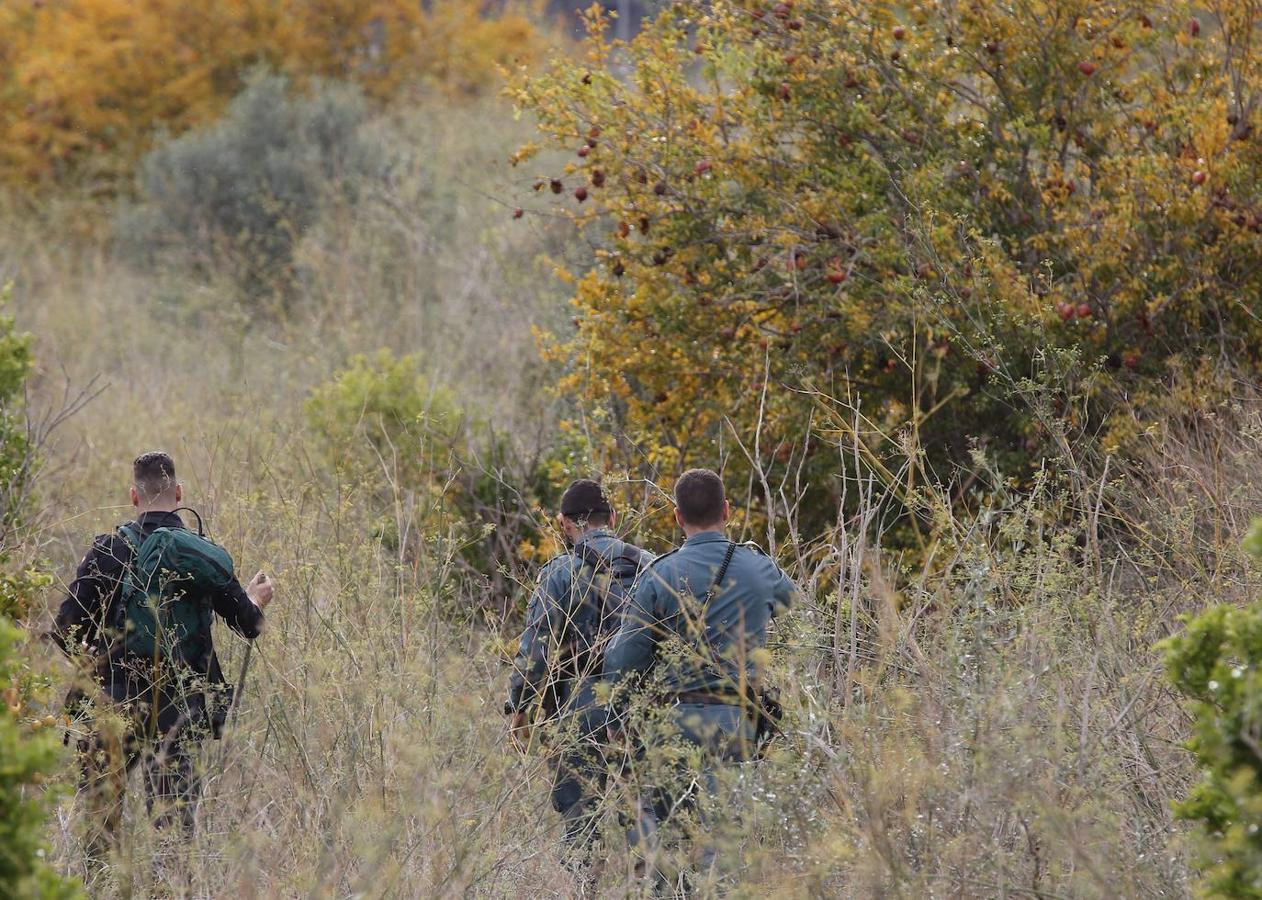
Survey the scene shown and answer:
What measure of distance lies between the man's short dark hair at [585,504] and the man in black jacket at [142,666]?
3.64 ft

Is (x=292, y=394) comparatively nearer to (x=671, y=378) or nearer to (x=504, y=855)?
(x=671, y=378)

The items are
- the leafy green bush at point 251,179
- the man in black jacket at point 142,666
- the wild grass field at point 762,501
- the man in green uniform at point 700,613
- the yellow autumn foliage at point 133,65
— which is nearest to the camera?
the wild grass field at point 762,501

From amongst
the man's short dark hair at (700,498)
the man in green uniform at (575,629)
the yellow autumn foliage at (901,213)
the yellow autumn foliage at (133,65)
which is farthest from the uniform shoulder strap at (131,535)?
the yellow autumn foliage at (133,65)

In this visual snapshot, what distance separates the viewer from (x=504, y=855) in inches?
183

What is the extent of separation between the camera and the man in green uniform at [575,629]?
551 centimetres

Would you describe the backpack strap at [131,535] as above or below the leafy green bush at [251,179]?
above

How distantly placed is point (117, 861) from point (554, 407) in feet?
23.7

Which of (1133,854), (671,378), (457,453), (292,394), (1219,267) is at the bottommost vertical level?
(292,394)

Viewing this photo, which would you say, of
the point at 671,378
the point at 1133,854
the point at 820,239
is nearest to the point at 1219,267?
→ the point at 820,239

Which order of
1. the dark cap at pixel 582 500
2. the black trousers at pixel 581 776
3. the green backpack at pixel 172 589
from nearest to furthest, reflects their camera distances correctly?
the black trousers at pixel 581 776 < the green backpack at pixel 172 589 < the dark cap at pixel 582 500

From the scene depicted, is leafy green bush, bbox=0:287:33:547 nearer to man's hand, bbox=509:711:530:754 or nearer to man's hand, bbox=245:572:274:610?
man's hand, bbox=245:572:274:610

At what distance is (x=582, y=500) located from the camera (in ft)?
19.0

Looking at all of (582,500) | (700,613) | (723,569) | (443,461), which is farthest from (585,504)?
(443,461)

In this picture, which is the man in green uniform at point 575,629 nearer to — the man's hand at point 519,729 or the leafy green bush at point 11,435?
the man's hand at point 519,729
